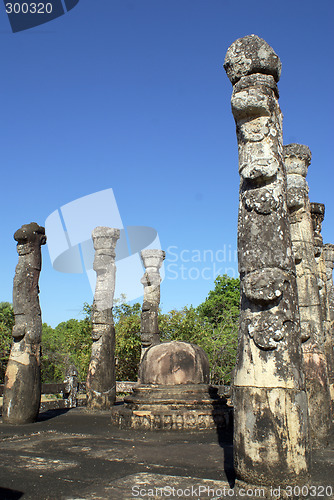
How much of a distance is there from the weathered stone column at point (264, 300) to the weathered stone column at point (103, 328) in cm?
882

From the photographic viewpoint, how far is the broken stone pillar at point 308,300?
6738 mm

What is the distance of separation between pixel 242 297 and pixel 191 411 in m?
4.92

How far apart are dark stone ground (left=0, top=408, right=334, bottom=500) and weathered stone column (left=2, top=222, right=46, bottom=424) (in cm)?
62

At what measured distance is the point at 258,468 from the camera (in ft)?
13.0

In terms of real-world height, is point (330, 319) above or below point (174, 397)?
above

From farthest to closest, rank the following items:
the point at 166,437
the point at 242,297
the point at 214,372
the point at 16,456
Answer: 1. the point at 214,372
2. the point at 166,437
3. the point at 16,456
4. the point at 242,297

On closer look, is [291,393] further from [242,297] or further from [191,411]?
[191,411]

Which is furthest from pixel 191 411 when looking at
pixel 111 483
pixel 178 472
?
pixel 111 483

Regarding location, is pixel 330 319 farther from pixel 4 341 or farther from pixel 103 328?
pixel 4 341

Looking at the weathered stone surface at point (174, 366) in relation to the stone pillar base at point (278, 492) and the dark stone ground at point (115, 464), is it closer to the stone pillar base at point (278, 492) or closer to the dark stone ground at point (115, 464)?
the dark stone ground at point (115, 464)

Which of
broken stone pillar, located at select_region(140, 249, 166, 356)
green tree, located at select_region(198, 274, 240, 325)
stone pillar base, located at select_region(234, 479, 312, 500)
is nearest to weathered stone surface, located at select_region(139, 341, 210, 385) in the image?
broken stone pillar, located at select_region(140, 249, 166, 356)

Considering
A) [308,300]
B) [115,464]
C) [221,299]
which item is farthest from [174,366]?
[221,299]

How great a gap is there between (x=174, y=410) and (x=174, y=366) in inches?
41.8

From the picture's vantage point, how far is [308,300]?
24.3 feet
